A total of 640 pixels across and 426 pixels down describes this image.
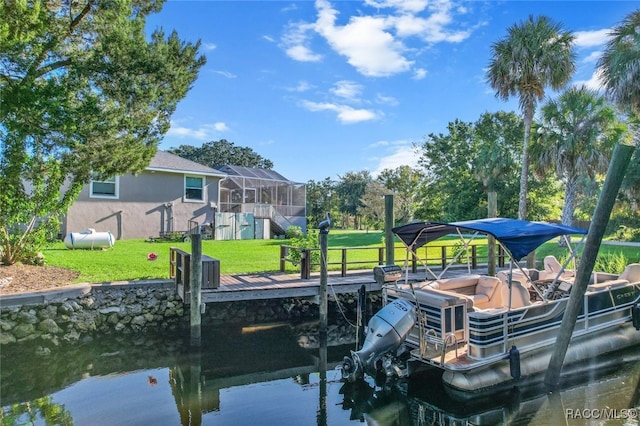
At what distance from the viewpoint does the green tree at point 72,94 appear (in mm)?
9805

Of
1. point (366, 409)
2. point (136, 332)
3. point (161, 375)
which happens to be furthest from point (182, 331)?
point (366, 409)

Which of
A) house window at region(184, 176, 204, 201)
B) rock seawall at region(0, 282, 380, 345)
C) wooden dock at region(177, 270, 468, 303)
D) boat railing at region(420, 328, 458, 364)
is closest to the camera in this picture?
boat railing at region(420, 328, 458, 364)

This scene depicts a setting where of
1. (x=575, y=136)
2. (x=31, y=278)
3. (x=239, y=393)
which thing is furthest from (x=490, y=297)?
(x=575, y=136)

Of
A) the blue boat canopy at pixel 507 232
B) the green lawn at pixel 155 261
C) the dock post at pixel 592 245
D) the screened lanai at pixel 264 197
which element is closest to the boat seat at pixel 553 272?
the blue boat canopy at pixel 507 232

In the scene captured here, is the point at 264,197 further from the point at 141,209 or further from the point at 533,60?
the point at 533,60

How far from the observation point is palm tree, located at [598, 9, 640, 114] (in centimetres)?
1228

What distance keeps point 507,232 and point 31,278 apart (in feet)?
37.2

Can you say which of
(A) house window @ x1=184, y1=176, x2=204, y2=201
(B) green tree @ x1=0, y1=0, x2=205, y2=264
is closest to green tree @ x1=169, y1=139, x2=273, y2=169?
(A) house window @ x1=184, y1=176, x2=204, y2=201

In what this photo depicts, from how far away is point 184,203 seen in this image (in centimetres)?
2208

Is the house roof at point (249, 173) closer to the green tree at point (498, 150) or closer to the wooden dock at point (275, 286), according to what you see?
the wooden dock at point (275, 286)

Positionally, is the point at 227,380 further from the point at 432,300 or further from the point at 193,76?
the point at 193,76

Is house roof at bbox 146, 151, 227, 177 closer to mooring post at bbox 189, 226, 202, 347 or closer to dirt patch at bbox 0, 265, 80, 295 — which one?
dirt patch at bbox 0, 265, 80, 295

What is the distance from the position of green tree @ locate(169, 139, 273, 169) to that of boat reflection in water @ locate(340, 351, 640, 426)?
57.6 m

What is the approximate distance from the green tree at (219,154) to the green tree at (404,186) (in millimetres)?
24381
